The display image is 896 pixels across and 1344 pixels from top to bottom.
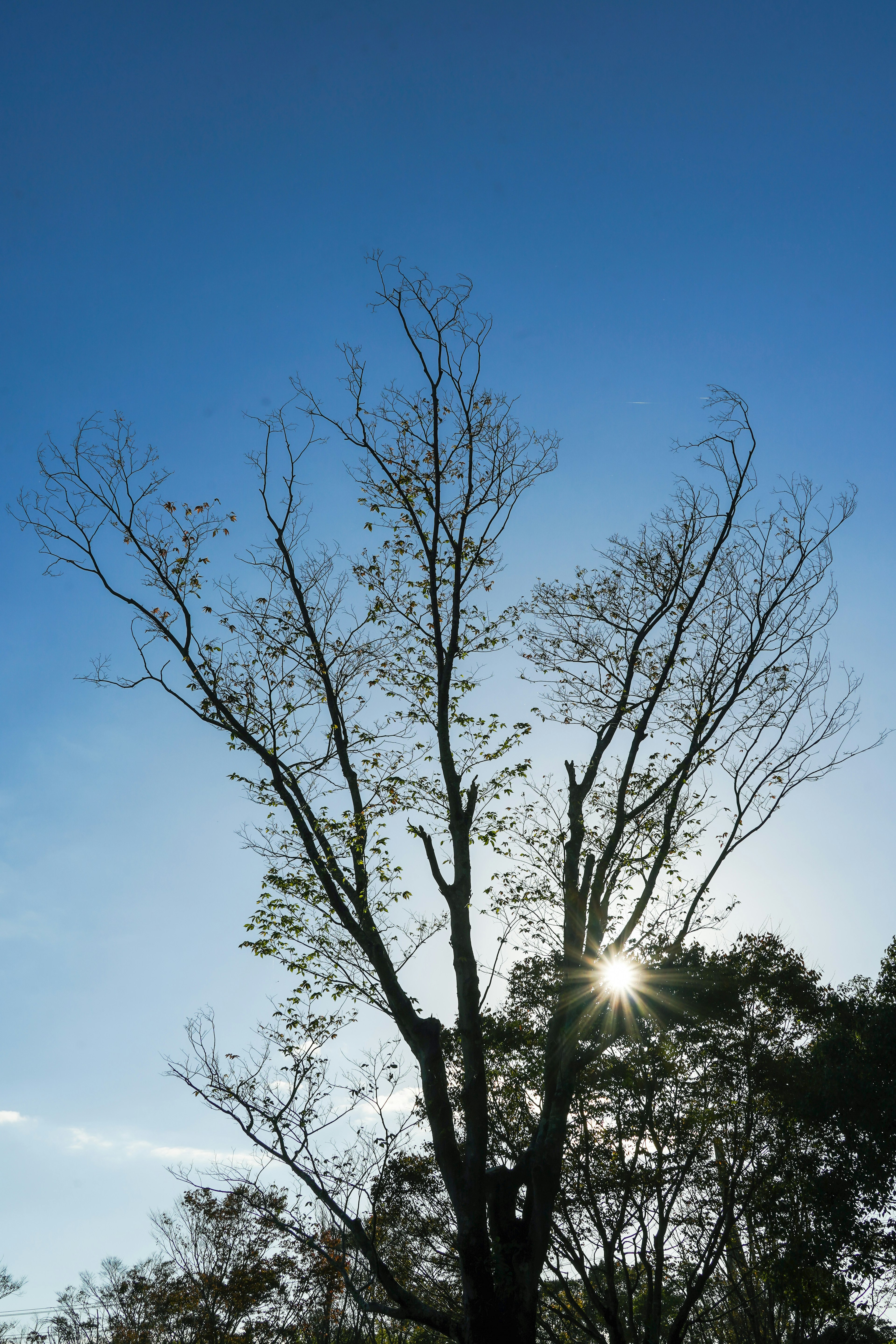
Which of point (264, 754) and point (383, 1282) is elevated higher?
point (264, 754)

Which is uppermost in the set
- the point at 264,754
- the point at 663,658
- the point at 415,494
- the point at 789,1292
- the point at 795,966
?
the point at 415,494

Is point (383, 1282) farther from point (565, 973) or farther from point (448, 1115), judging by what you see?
point (565, 973)

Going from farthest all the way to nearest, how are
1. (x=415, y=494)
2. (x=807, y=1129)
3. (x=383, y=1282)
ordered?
(x=807, y=1129)
(x=415, y=494)
(x=383, y=1282)

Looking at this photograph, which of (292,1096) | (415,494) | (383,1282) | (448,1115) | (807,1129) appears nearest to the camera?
(383,1282)

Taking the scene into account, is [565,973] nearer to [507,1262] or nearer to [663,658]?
[507,1262]

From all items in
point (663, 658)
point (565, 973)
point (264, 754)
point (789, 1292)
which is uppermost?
point (663, 658)

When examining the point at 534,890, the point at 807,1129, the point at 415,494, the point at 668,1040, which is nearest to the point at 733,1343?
the point at 807,1129

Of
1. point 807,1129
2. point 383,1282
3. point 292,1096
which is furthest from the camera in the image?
point 807,1129

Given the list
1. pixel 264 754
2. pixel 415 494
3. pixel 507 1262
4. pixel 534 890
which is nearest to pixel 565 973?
pixel 534 890

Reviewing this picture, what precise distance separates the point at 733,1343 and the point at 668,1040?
9.39m

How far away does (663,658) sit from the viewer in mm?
10336

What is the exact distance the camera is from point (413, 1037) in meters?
8.37

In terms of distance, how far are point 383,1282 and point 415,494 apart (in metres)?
8.25

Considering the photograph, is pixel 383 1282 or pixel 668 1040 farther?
pixel 668 1040
